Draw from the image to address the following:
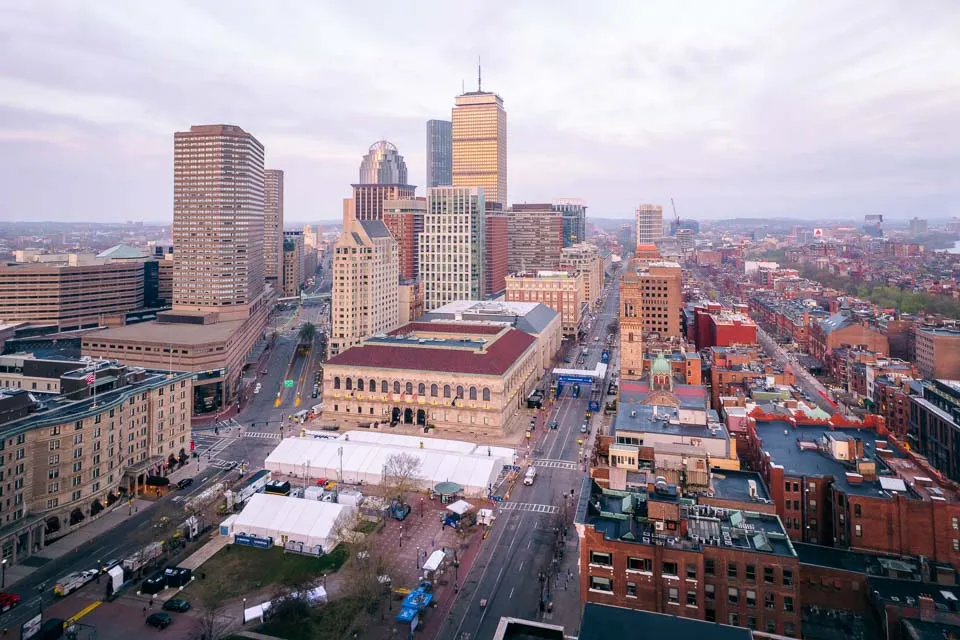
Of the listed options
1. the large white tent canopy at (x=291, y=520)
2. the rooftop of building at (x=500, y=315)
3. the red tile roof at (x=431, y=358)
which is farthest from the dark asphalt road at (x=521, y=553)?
the rooftop of building at (x=500, y=315)

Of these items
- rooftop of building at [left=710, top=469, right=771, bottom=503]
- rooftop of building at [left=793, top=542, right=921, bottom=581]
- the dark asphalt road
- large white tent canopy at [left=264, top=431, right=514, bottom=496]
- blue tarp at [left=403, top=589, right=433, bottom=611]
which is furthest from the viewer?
large white tent canopy at [left=264, top=431, right=514, bottom=496]

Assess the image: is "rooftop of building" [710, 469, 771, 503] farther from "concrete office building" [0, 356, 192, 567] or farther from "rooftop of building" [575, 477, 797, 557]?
"concrete office building" [0, 356, 192, 567]

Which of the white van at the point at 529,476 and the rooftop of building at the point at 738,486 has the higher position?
the rooftop of building at the point at 738,486

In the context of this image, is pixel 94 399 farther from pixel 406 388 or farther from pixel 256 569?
pixel 406 388

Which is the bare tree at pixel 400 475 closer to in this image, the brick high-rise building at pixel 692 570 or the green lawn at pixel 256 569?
the green lawn at pixel 256 569

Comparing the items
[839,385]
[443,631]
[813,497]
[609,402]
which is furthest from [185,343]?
[839,385]

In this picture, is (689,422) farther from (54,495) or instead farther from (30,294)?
(30,294)

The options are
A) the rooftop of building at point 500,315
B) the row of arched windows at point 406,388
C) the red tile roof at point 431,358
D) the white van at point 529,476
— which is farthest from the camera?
the rooftop of building at point 500,315

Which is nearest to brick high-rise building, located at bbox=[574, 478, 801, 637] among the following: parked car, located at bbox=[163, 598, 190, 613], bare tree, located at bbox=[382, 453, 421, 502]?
bare tree, located at bbox=[382, 453, 421, 502]
